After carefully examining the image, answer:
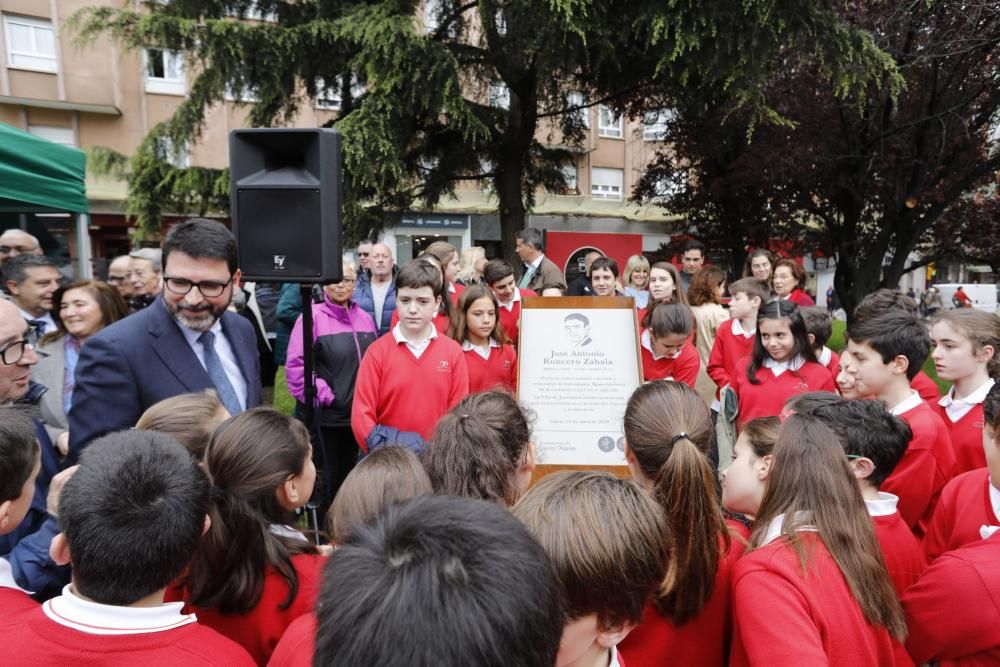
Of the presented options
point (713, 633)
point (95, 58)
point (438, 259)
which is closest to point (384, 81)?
point (438, 259)

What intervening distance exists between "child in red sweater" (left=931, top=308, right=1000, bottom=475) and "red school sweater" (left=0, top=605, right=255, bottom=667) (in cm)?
311

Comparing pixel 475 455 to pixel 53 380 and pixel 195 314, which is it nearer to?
pixel 195 314

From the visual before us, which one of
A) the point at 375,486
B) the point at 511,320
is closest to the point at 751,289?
the point at 511,320

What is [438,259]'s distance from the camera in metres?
5.32

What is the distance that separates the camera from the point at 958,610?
1.63 m

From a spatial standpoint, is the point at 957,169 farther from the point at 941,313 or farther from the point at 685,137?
the point at 941,313

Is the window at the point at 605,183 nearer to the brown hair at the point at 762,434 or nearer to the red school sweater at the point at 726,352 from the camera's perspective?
the red school sweater at the point at 726,352

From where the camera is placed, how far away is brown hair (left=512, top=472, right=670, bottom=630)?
127 cm

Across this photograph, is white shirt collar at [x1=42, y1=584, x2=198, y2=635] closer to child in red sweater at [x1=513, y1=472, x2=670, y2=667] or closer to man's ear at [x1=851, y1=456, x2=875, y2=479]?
child in red sweater at [x1=513, y1=472, x2=670, y2=667]

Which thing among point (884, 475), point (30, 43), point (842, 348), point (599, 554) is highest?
point (30, 43)

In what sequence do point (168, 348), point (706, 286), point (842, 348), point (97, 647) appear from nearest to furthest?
point (97, 647)
point (168, 348)
point (706, 286)
point (842, 348)

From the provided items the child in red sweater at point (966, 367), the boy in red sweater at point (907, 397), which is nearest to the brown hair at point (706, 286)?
the boy in red sweater at point (907, 397)

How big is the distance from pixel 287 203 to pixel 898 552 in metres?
2.93

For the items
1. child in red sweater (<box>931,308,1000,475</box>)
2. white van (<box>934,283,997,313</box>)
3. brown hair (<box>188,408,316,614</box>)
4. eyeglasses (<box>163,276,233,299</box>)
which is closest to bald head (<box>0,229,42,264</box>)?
eyeglasses (<box>163,276,233,299</box>)
